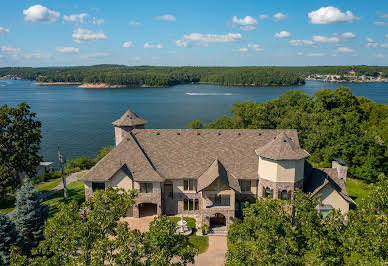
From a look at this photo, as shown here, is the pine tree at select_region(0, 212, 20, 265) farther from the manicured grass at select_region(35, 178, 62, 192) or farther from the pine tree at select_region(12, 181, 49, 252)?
the manicured grass at select_region(35, 178, 62, 192)

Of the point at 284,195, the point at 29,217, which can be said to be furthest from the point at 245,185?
the point at 29,217

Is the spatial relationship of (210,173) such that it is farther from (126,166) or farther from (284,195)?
(126,166)

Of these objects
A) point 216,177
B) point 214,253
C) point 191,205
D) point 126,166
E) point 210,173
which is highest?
point 126,166

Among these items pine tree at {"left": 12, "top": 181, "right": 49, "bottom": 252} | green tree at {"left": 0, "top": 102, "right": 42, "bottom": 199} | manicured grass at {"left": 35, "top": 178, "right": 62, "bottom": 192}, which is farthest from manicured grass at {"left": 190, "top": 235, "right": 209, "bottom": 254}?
manicured grass at {"left": 35, "top": 178, "right": 62, "bottom": 192}

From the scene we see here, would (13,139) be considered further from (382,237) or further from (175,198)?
(382,237)

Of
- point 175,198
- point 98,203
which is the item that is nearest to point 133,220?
point 175,198

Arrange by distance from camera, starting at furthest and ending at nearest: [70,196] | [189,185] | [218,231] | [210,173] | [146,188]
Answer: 1. [70,196]
2. [189,185]
3. [146,188]
4. [210,173]
5. [218,231]
